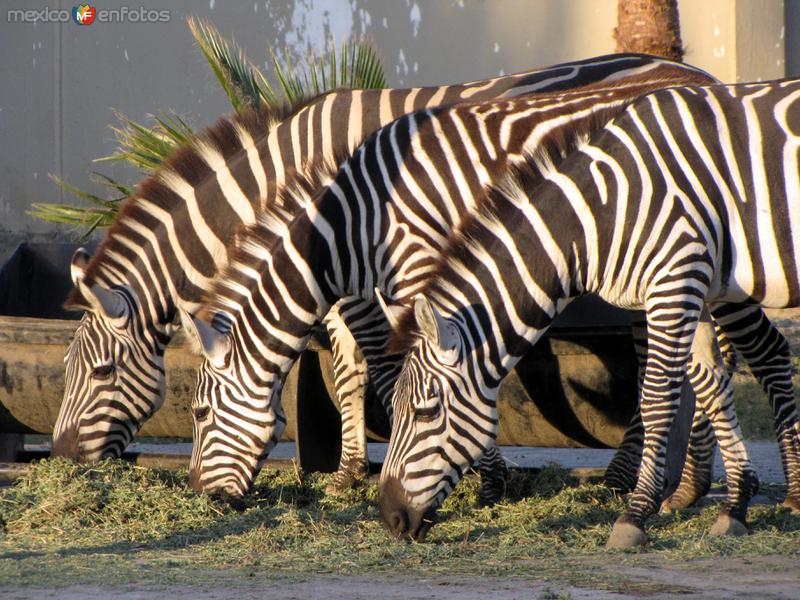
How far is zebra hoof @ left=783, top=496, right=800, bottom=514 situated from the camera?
20.3 feet

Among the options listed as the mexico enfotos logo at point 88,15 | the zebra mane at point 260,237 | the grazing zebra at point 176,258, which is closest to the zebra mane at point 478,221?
the zebra mane at point 260,237

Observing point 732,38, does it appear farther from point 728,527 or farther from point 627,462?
point 728,527

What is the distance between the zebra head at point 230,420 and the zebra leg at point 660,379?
6.18 ft

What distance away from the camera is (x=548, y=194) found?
5531mm

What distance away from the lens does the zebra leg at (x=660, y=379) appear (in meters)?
5.26

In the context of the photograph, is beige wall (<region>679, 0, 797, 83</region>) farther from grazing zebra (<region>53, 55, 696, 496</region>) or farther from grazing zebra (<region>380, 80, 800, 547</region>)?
grazing zebra (<region>380, 80, 800, 547</region>)

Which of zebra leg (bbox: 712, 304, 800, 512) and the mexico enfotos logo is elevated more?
the mexico enfotos logo

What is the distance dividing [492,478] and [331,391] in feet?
4.51

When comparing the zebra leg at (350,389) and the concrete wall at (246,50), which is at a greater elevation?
the concrete wall at (246,50)

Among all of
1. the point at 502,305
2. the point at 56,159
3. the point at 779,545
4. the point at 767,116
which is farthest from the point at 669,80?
the point at 56,159

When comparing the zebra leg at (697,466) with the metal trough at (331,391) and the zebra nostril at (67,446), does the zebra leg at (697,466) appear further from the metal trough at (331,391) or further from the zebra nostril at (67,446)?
the zebra nostril at (67,446)

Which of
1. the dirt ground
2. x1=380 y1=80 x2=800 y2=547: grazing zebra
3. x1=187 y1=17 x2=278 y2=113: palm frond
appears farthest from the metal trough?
x1=187 y1=17 x2=278 y2=113: palm frond

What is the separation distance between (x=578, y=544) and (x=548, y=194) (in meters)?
1.64

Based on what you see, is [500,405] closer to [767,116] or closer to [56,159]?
[767,116]
